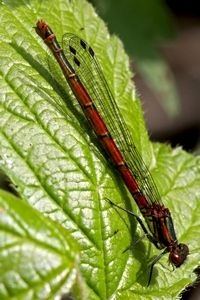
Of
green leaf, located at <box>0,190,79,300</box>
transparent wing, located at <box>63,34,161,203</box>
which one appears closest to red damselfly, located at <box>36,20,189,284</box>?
transparent wing, located at <box>63,34,161,203</box>

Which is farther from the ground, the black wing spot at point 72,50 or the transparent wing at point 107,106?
the black wing spot at point 72,50

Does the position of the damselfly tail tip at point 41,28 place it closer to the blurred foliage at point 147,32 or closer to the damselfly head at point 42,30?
the damselfly head at point 42,30

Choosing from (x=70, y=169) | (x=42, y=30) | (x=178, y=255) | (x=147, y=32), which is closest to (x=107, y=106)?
(x=42, y=30)

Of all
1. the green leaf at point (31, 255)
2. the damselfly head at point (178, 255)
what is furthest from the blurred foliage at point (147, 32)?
the green leaf at point (31, 255)

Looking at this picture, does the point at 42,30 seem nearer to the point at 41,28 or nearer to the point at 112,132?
the point at 41,28

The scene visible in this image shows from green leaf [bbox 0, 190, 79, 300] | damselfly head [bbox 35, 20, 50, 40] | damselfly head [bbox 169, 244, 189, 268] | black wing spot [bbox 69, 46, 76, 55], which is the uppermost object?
damselfly head [bbox 35, 20, 50, 40]

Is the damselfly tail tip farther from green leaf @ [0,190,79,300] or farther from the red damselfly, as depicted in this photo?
green leaf @ [0,190,79,300]
